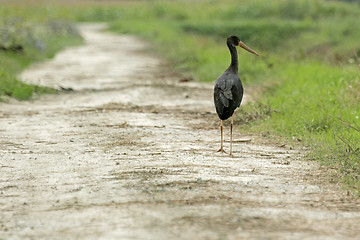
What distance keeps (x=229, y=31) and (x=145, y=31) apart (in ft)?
25.7

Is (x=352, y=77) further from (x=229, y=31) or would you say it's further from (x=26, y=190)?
(x=229, y=31)

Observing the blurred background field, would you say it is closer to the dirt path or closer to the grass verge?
the grass verge

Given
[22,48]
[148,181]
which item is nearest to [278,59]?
[22,48]

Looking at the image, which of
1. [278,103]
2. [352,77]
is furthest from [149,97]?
[352,77]

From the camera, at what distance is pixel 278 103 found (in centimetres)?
1185

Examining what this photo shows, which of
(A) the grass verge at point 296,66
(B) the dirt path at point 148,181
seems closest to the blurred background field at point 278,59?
(A) the grass verge at point 296,66

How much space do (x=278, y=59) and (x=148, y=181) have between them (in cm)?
1296

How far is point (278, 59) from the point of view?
18.9 meters

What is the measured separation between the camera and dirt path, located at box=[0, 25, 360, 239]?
525 cm

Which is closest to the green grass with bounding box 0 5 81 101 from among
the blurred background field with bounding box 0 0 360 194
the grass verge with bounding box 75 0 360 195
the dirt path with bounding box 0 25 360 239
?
the blurred background field with bounding box 0 0 360 194

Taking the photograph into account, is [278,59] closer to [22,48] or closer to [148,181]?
[22,48]

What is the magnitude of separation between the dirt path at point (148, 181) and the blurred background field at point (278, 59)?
797mm

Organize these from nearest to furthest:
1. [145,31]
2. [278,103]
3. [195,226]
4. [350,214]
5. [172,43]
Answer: [195,226]
[350,214]
[278,103]
[172,43]
[145,31]

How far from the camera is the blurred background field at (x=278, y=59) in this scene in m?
9.55
